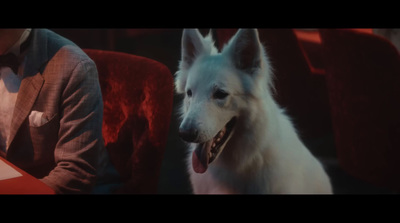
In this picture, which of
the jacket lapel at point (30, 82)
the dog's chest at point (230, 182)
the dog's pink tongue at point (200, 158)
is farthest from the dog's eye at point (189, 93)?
the jacket lapel at point (30, 82)

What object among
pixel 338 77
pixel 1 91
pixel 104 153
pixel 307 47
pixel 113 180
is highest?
pixel 307 47

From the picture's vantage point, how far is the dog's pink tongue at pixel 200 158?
64.7 inches

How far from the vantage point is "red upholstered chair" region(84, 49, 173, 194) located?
1508 millimetres

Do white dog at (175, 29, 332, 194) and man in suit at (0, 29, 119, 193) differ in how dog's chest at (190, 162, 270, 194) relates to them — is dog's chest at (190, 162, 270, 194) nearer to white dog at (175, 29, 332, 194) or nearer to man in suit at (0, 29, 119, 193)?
white dog at (175, 29, 332, 194)

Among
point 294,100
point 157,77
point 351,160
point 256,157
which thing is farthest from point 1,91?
point 351,160

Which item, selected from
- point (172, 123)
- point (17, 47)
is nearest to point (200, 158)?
point (172, 123)

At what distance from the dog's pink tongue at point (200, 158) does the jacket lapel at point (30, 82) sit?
735 mm

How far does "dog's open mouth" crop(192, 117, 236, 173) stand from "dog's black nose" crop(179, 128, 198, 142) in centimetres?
6

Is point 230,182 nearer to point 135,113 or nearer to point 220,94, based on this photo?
point 220,94

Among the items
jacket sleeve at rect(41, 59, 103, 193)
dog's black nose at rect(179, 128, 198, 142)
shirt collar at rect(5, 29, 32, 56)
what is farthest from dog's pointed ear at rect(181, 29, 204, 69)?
shirt collar at rect(5, 29, 32, 56)

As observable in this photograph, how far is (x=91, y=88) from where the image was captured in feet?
5.10

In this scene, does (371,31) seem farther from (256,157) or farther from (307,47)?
(256,157)

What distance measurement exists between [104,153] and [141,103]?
0.31 metres

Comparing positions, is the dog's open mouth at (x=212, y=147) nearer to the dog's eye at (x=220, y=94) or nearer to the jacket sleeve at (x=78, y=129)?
the dog's eye at (x=220, y=94)
